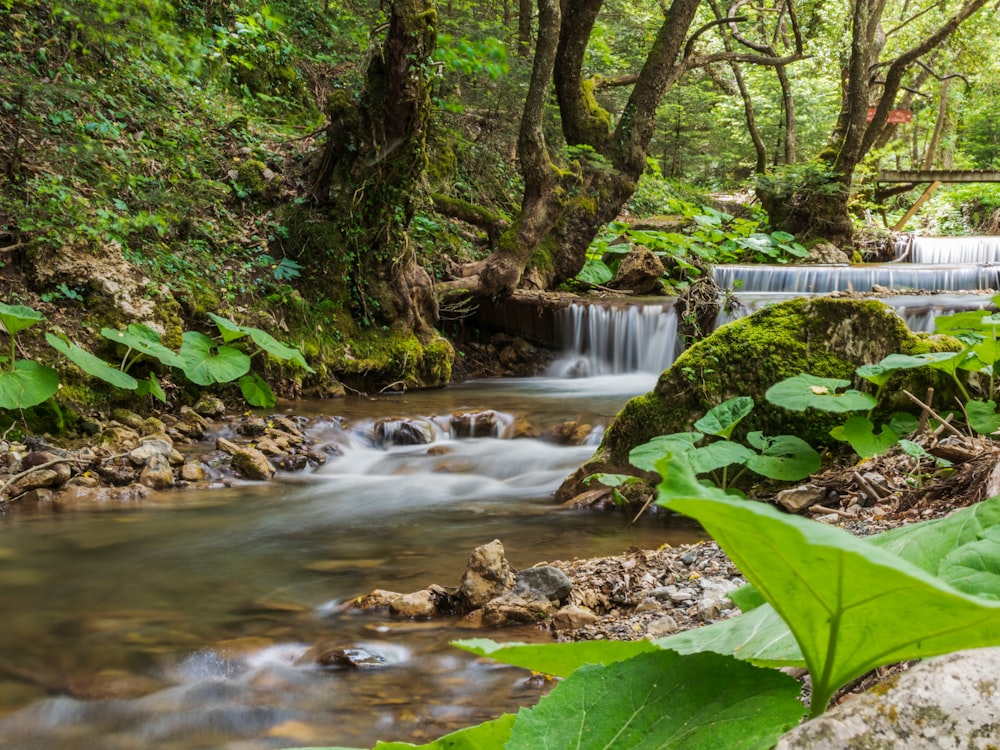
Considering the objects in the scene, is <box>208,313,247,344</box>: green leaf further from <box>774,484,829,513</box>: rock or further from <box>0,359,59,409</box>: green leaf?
<box>774,484,829,513</box>: rock

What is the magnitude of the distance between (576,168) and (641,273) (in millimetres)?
2384

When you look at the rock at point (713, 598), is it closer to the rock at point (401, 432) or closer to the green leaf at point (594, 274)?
the rock at point (401, 432)

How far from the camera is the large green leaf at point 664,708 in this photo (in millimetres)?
672

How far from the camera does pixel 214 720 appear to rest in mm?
2477

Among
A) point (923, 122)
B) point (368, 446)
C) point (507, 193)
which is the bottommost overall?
point (368, 446)

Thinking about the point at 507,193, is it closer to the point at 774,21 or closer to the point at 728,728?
the point at 774,21

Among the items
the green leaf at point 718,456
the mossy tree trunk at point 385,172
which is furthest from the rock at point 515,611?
the mossy tree trunk at point 385,172

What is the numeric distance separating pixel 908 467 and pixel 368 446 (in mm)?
4471

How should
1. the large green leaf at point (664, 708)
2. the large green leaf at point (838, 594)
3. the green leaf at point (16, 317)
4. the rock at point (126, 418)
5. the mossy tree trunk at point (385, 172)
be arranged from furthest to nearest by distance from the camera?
the mossy tree trunk at point (385, 172) → the rock at point (126, 418) → the green leaf at point (16, 317) → the large green leaf at point (664, 708) → the large green leaf at point (838, 594)

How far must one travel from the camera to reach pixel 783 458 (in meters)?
4.11

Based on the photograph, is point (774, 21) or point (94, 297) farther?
point (774, 21)

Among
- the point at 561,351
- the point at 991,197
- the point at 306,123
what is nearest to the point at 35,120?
the point at 306,123

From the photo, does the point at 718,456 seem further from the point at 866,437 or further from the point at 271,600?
the point at 271,600

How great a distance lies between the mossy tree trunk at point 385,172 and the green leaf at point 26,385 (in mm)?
3981
